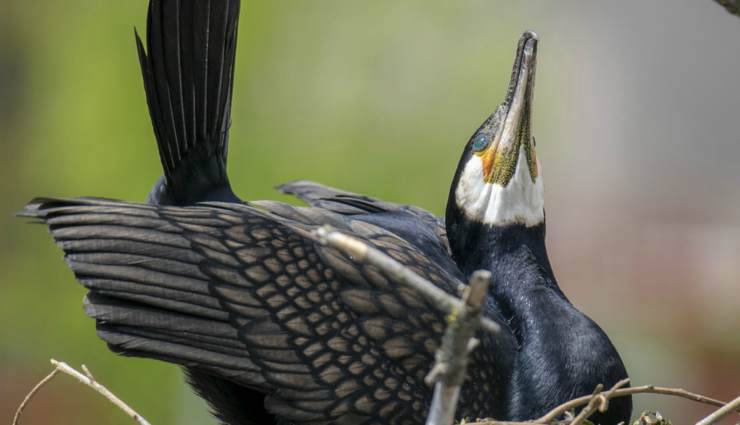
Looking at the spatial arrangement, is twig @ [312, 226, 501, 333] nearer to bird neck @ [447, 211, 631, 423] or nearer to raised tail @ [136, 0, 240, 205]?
bird neck @ [447, 211, 631, 423]

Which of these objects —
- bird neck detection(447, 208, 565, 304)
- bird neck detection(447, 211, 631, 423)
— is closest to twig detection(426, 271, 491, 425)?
bird neck detection(447, 211, 631, 423)

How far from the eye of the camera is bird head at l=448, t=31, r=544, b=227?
10.3 feet

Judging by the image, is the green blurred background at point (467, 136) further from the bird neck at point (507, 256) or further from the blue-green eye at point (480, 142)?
the blue-green eye at point (480, 142)

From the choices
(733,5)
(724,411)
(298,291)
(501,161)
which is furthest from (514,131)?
(733,5)

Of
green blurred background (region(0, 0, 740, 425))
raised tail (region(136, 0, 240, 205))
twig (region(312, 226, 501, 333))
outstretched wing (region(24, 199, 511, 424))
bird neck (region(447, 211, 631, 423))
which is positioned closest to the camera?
twig (region(312, 226, 501, 333))

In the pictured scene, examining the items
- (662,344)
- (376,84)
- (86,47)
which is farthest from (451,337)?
(86,47)

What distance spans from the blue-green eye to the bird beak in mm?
16

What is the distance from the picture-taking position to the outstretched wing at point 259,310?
2.63m

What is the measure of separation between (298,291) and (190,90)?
73 centimetres

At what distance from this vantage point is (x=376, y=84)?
786 centimetres

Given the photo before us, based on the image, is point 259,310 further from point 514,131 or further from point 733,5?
point 733,5

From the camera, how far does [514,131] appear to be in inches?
124

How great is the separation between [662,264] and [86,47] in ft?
13.4

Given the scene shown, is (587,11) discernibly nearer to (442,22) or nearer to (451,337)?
(442,22)
